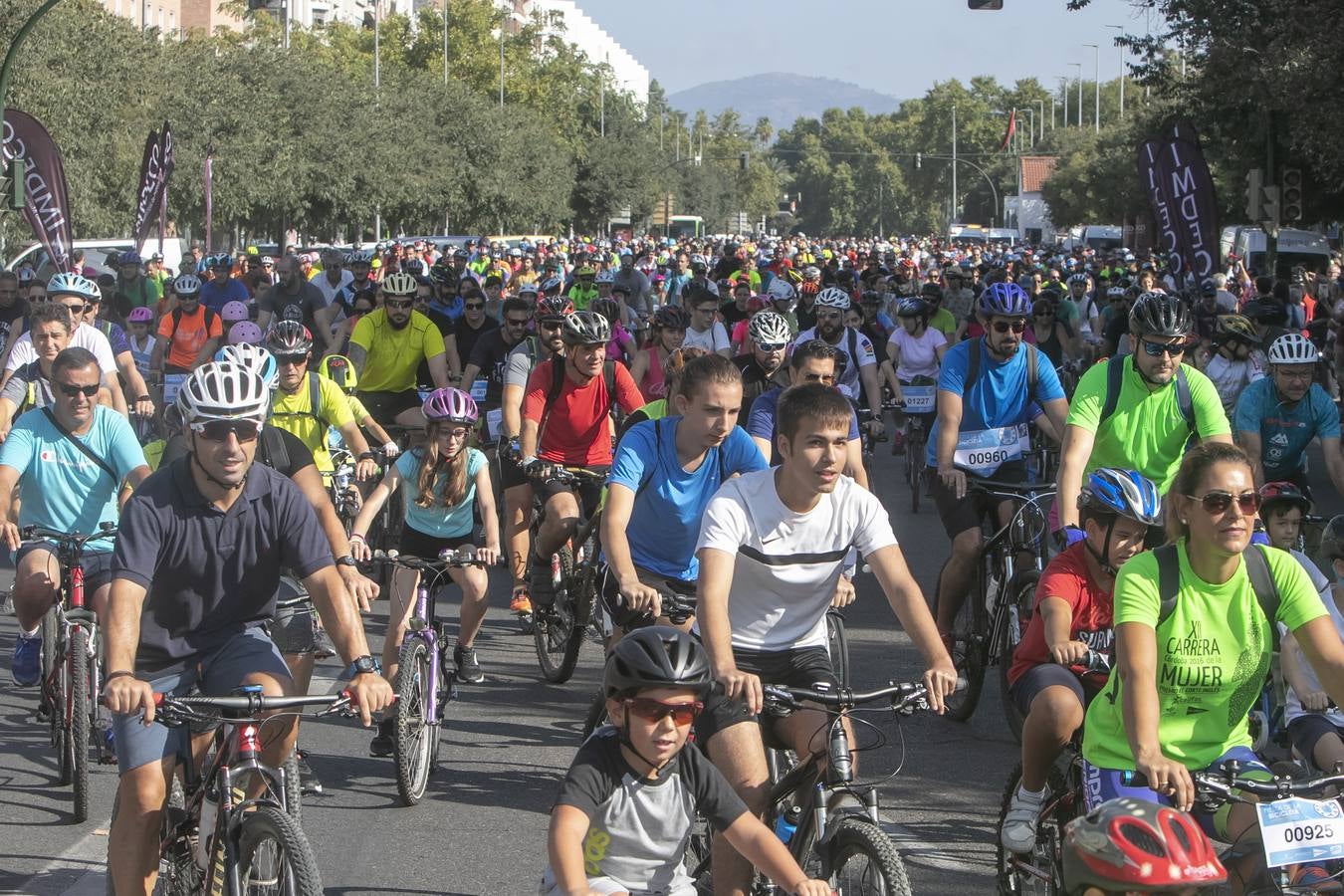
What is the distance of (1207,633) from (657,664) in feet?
4.95

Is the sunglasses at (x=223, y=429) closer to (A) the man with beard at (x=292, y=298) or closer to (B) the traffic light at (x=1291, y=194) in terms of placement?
(A) the man with beard at (x=292, y=298)

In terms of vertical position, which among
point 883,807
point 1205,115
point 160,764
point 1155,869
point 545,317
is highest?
point 1205,115

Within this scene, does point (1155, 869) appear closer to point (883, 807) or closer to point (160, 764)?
point (160, 764)

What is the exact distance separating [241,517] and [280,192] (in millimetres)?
47180

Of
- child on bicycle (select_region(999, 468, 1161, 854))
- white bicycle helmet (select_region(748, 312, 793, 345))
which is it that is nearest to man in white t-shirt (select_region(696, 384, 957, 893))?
child on bicycle (select_region(999, 468, 1161, 854))

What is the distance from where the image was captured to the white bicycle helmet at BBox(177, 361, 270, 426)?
534 centimetres

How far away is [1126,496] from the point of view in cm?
585

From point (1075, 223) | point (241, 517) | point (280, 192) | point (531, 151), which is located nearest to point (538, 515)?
point (241, 517)

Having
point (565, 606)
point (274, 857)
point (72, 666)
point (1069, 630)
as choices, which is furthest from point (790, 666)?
point (565, 606)

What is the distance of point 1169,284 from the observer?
112 feet

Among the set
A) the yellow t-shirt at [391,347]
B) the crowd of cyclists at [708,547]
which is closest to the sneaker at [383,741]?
the crowd of cyclists at [708,547]

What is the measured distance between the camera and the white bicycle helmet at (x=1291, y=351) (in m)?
10.0

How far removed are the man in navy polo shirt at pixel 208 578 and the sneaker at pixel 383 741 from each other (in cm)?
257

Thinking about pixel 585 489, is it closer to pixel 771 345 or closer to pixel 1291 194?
pixel 771 345
